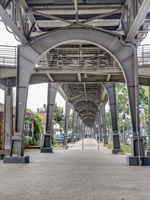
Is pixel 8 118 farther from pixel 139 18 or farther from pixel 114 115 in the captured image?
pixel 139 18

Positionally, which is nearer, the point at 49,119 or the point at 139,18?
the point at 139,18

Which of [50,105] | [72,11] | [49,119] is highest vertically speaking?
[72,11]

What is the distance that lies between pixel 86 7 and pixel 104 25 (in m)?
3.66

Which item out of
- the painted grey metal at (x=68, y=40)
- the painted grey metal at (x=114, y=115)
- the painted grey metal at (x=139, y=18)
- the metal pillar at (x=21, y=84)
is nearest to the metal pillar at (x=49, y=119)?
the painted grey metal at (x=114, y=115)

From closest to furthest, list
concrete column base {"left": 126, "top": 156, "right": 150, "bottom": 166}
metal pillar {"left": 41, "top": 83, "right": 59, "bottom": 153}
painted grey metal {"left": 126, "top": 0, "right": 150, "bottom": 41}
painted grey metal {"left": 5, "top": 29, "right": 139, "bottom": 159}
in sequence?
painted grey metal {"left": 126, "top": 0, "right": 150, "bottom": 41}, concrete column base {"left": 126, "top": 156, "right": 150, "bottom": 166}, painted grey metal {"left": 5, "top": 29, "right": 139, "bottom": 159}, metal pillar {"left": 41, "top": 83, "right": 59, "bottom": 153}

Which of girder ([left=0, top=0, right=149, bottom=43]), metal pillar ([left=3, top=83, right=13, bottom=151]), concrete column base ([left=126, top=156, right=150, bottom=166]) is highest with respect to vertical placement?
girder ([left=0, top=0, right=149, bottom=43])

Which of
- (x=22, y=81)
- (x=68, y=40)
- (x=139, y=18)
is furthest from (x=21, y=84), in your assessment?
(x=139, y=18)

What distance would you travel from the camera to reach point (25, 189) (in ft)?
27.7

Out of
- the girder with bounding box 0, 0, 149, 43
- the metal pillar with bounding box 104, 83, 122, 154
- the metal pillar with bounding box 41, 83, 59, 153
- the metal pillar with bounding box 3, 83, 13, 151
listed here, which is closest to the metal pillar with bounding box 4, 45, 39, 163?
the girder with bounding box 0, 0, 149, 43

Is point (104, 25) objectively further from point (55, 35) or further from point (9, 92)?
point (9, 92)

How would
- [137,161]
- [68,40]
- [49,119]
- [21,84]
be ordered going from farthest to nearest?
[49,119] < [68,40] < [21,84] < [137,161]

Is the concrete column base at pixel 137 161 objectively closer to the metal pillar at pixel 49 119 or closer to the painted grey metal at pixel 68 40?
the painted grey metal at pixel 68 40

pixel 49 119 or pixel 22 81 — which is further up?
pixel 22 81

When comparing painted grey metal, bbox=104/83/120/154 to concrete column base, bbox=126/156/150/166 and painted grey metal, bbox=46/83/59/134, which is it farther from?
concrete column base, bbox=126/156/150/166
